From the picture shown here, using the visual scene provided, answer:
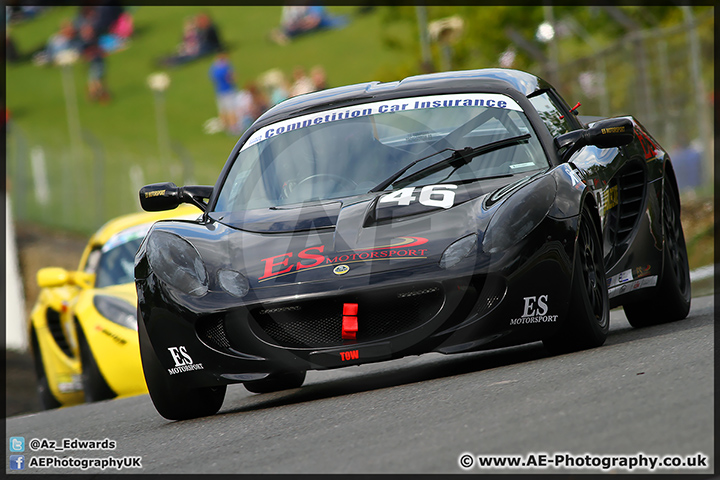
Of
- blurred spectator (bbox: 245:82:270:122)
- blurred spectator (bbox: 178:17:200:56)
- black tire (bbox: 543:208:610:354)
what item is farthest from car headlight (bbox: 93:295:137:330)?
blurred spectator (bbox: 178:17:200:56)

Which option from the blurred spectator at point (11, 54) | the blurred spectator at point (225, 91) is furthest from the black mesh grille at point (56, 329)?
the blurred spectator at point (11, 54)

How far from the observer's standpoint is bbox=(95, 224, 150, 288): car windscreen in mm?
9438

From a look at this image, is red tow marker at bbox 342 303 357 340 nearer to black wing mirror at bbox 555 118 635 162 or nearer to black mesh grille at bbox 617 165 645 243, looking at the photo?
black wing mirror at bbox 555 118 635 162

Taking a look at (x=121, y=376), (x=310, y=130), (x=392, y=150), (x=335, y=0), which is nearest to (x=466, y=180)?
(x=392, y=150)

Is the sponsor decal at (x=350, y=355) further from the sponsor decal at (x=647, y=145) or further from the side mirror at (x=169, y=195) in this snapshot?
the sponsor decal at (x=647, y=145)

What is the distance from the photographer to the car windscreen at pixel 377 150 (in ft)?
18.6

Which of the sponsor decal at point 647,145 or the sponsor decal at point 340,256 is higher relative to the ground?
the sponsor decal at point 647,145

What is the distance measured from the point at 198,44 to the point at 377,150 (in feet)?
181

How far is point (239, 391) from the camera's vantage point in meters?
7.41

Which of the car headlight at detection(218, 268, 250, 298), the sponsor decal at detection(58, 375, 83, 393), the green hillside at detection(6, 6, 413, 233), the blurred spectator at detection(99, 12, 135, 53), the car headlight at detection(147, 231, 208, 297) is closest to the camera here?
the car headlight at detection(218, 268, 250, 298)

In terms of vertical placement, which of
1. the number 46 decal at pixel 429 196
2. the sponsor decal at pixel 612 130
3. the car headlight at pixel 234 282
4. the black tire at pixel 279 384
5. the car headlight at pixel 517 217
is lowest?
the black tire at pixel 279 384

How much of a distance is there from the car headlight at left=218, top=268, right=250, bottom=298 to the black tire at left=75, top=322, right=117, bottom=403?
3667mm

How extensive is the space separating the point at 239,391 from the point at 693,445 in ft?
15.1

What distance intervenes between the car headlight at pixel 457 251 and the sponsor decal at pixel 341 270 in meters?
0.38
